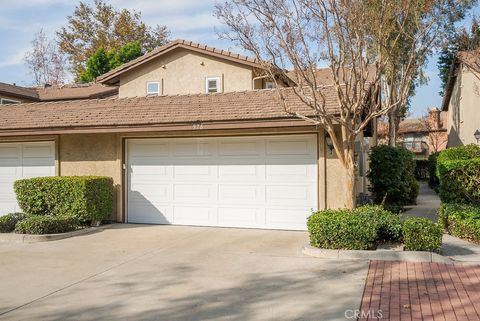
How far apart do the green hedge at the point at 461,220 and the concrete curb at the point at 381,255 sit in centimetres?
192

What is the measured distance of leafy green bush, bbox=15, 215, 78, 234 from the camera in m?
10.2

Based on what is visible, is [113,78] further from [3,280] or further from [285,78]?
[3,280]

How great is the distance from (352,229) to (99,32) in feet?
116

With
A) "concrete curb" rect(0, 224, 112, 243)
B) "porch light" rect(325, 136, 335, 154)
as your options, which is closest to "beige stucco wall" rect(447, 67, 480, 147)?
"porch light" rect(325, 136, 335, 154)

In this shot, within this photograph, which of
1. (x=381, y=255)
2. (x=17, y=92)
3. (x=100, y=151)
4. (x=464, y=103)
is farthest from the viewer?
(x=17, y=92)

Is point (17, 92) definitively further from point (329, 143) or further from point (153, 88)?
point (329, 143)

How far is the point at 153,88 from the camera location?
19.8 meters

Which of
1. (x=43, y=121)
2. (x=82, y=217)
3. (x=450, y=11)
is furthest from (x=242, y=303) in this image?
(x=43, y=121)

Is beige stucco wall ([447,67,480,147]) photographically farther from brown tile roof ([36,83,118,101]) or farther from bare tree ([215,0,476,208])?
brown tile roof ([36,83,118,101])

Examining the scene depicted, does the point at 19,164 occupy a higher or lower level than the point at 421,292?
higher

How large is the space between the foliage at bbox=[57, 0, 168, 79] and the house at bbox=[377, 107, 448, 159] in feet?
77.5

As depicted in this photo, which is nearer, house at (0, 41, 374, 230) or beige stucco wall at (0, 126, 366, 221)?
house at (0, 41, 374, 230)

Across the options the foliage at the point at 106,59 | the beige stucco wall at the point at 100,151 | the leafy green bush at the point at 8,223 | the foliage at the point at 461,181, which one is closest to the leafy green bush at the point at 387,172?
the foliage at the point at 461,181

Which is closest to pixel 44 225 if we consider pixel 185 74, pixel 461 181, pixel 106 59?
pixel 461 181
